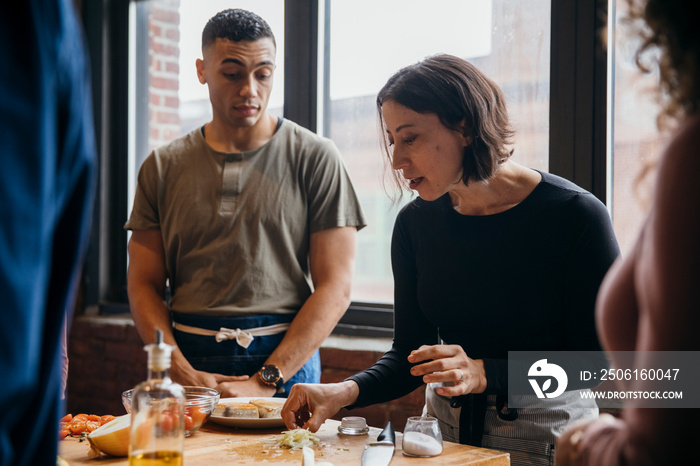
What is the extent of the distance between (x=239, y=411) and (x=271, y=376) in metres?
0.46

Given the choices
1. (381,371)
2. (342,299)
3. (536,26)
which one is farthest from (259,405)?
(536,26)

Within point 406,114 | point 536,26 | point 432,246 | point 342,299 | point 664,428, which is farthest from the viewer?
point 536,26

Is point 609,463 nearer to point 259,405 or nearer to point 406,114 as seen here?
point 259,405

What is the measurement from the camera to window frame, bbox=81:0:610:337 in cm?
224

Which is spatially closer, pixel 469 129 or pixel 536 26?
pixel 469 129

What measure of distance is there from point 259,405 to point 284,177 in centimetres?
88

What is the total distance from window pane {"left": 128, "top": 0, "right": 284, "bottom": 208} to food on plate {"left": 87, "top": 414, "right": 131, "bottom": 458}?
7.55 ft

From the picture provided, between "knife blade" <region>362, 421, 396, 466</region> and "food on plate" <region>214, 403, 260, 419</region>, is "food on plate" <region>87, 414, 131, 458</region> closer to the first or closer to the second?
"food on plate" <region>214, 403, 260, 419</region>

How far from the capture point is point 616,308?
2.30ft

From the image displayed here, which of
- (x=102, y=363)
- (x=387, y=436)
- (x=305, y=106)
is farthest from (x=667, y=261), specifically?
(x=102, y=363)

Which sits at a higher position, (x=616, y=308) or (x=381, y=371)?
(x=616, y=308)

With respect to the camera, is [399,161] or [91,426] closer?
[91,426]

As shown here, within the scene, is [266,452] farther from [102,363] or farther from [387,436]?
[102,363]

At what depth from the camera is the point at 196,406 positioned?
1.52 m
